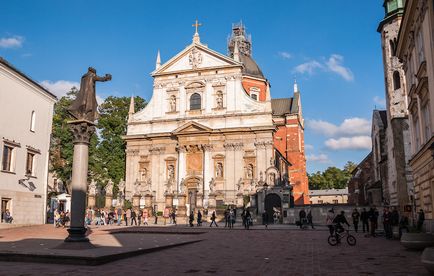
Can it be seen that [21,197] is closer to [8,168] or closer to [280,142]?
[8,168]

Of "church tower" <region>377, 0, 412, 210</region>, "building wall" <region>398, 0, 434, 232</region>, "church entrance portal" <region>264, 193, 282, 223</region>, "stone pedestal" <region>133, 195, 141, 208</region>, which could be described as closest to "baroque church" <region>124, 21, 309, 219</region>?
"stone pedestal" <region>133, 195, 141, 208</region>

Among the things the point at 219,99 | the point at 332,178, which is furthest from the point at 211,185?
the point at 332,178

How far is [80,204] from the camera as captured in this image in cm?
1333

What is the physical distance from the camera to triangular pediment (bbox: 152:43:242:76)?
49.0 meters

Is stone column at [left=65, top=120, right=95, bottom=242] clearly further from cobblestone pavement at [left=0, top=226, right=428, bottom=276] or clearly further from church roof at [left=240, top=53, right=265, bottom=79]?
church roof at [left=240, top=53, right=265, bottom=79]

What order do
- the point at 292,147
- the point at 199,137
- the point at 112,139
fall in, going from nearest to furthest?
the point at 199,137
the point at 112,139
the point at 292,147

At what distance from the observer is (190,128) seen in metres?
47.9

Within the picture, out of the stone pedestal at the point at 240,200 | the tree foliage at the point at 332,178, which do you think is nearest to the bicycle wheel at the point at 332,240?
the stone pedestal at the point at 240,200

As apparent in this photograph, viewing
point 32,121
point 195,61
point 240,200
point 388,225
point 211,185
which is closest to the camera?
point 388,225

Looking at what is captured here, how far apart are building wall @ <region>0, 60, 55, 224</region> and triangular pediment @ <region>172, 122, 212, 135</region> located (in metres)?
18.6

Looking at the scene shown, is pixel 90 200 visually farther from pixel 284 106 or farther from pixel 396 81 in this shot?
pixel 284 106

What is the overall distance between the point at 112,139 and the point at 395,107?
36412 mm

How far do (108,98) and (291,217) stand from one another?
32422 mm

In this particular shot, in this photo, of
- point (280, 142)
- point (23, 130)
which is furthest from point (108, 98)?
point (23, 130)
